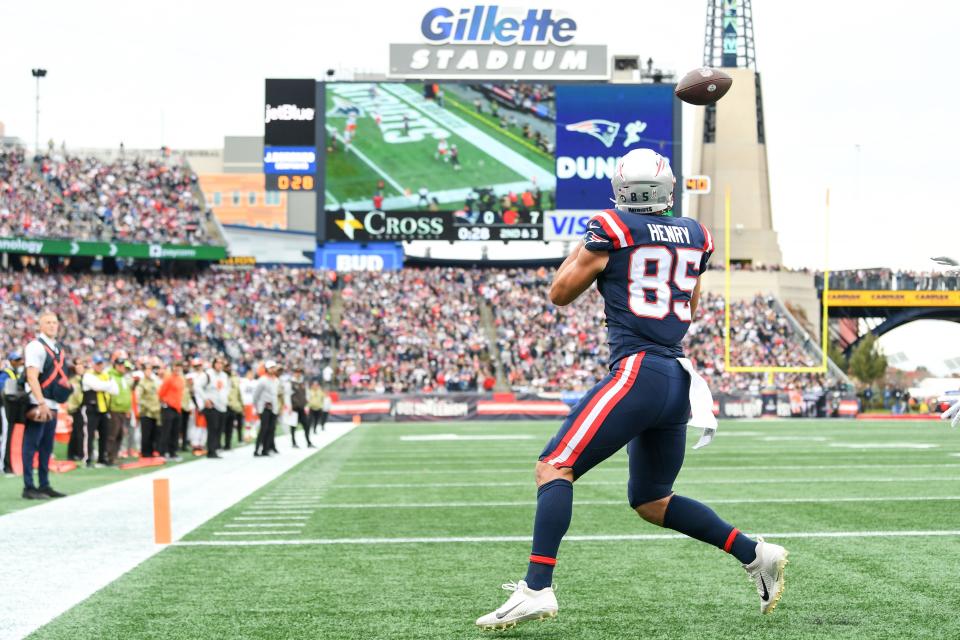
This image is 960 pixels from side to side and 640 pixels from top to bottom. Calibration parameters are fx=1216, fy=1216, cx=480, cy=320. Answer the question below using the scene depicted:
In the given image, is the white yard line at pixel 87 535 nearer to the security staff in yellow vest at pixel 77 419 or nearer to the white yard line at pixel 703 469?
the white yard line at pixel 703 469

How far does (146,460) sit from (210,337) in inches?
893

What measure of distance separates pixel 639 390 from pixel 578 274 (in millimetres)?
496

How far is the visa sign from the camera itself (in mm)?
32500

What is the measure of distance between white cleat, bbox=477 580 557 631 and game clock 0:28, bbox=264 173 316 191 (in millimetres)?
29094

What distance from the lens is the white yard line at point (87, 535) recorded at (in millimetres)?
5613

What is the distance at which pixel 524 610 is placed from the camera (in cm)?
447

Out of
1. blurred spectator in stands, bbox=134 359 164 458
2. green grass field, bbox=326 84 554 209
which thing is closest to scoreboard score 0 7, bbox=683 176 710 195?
green grass field, bbox=326 84 554 209

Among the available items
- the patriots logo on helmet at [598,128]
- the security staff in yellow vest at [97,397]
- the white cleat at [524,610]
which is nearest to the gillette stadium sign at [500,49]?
the patriots logo on helmet at [598,128]

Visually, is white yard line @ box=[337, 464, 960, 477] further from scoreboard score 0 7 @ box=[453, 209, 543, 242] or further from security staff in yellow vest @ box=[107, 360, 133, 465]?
scoreboard score 0 7 @ box=[453, 209, 543, 242]

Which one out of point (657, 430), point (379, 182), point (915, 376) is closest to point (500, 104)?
→ point (379, 182)

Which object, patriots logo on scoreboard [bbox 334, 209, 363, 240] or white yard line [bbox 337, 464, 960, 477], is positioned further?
patriots logo on scoreboard [bbox 334, 209, 363, 240]

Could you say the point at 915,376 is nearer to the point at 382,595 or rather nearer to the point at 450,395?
the point at 450,395

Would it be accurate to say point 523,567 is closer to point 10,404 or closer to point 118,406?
point 10,404

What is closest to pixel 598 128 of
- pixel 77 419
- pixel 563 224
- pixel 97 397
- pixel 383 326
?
pixel 563 224
